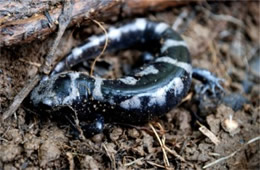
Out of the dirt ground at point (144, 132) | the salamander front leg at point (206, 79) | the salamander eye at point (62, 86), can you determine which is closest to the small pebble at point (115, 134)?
the dirt ground at point (144, 132)

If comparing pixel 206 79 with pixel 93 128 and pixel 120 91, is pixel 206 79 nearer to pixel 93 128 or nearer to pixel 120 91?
pixel 120 91

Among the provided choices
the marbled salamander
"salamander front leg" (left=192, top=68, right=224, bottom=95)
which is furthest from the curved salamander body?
"salamander front leg" (left=192, top=68, right=224, bottom=95)

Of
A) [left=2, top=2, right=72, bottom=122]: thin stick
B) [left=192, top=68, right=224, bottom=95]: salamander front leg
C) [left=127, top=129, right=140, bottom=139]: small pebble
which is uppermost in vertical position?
[left=2, top=2, right=72, bottom=122]: thin stick

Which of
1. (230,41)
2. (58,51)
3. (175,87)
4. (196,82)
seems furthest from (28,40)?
(230,41)

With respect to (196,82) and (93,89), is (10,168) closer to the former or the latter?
(93,89)

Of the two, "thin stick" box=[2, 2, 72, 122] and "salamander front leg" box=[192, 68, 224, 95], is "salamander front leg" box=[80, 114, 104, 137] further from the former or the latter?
"salamander front leg" box=[192, 68, 224, 95]
